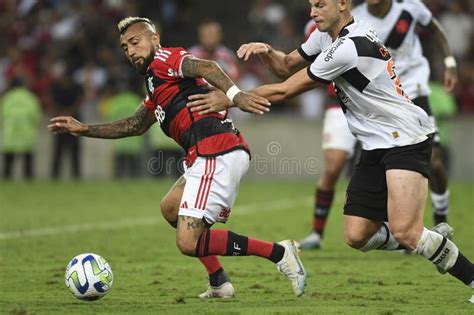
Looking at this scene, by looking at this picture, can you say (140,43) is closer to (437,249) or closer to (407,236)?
(407,236)

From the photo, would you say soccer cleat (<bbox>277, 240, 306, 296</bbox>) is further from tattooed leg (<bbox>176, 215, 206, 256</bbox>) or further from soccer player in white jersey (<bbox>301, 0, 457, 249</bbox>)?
soccer player in white jersey (<bbox>301, 0, 457, 249</bbox>)

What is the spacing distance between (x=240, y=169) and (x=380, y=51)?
1358 millimetres

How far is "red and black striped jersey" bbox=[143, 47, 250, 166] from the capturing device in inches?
321

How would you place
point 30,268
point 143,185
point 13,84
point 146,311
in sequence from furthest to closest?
point 13,84
point 143,185
point 30,268
point 146,311

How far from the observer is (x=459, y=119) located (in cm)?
2248

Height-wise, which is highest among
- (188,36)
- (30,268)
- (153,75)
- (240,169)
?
(188,36)

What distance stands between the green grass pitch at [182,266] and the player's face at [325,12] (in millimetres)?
2038

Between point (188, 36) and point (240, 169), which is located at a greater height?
point (188, 36)

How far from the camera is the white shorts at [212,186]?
7.99 meters

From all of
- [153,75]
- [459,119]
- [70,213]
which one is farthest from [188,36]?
[153,75]

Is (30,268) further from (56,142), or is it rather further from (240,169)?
(56,142)

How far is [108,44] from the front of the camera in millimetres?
25750

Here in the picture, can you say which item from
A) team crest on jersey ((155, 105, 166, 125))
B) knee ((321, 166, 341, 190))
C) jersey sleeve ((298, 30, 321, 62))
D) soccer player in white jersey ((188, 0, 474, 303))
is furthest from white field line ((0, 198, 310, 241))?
soccer player in white jersey ((188, 0, 474, 303))

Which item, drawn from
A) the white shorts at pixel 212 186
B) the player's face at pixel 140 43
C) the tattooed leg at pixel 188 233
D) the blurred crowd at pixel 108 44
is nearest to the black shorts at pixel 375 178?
the white shorts at pixel 212 186
